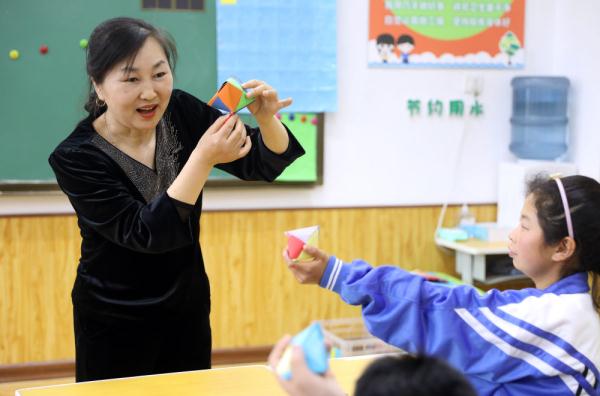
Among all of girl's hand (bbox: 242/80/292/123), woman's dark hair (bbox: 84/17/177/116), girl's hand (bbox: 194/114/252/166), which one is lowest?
girl's hand (bbox: 194/114/252/166)

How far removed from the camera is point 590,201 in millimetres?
1464

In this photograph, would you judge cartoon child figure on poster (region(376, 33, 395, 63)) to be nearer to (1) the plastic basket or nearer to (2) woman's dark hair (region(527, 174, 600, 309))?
(1) the plastic basket

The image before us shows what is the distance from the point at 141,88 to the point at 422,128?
239 cm

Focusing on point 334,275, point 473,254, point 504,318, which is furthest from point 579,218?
point 473,254

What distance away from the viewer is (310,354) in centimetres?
92

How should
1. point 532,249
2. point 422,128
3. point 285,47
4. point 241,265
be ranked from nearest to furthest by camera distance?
point 532,249 → point 285,47 → point 241,265 → point 422,128

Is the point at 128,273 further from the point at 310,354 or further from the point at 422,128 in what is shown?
the point at 422,128

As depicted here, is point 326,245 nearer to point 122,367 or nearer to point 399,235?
point 399,235

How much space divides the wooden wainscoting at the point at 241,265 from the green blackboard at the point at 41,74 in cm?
30

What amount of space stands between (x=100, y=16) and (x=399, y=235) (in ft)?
6.12

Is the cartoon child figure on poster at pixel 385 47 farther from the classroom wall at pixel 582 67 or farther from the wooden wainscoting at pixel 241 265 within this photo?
the classroom wall at pixel 582 67

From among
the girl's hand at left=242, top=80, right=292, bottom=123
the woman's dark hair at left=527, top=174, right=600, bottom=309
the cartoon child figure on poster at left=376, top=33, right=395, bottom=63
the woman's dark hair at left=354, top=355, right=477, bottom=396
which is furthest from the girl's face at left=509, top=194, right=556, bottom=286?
the cartoon child figure on poster at left=376, top=33, right=395, bottom=63

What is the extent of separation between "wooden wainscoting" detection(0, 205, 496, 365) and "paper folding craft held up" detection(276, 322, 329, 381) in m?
2.68

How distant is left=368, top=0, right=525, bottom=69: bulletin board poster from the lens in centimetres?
369
